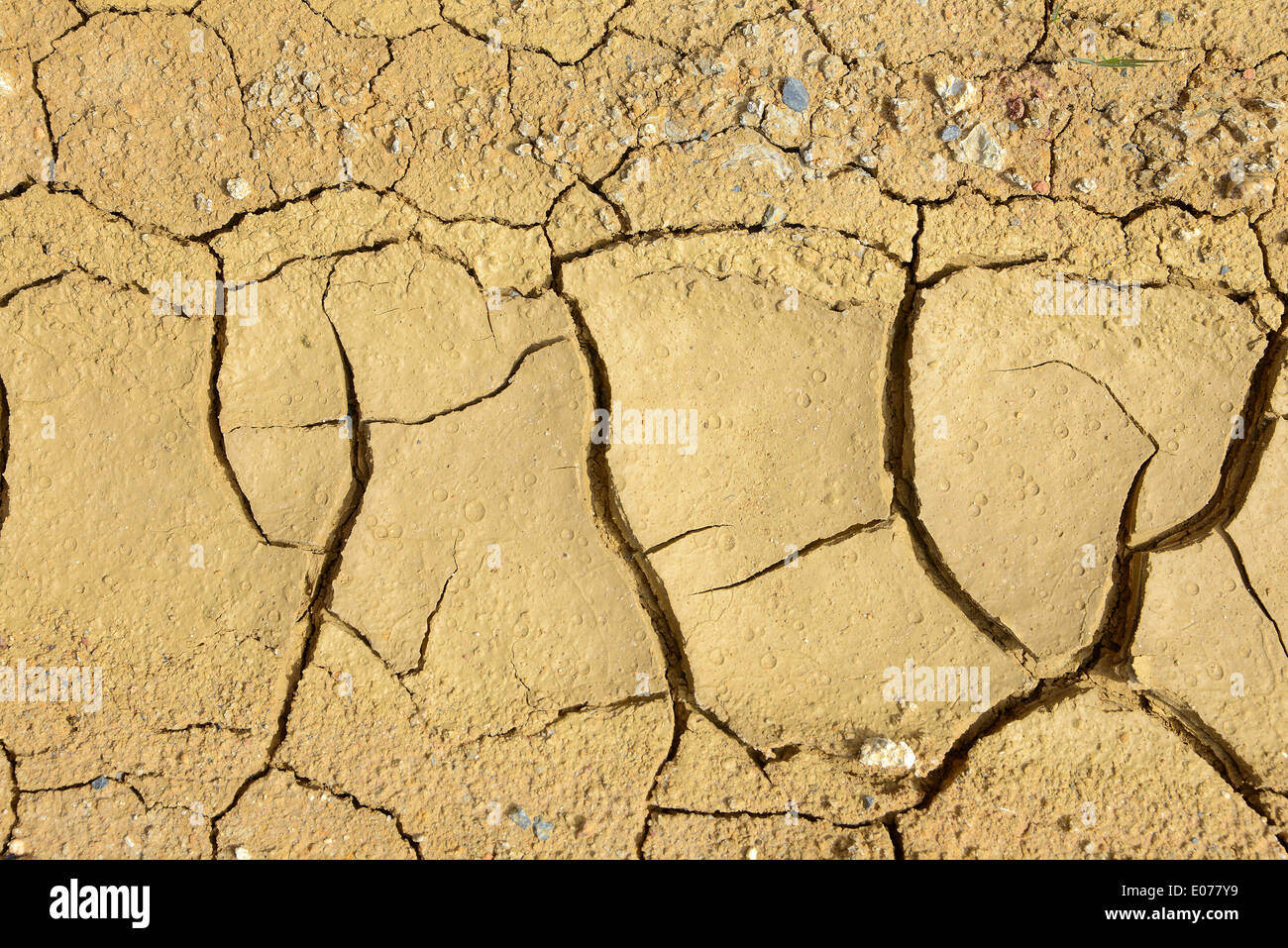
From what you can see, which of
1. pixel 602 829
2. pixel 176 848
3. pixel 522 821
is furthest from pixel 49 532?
pixel 602 829

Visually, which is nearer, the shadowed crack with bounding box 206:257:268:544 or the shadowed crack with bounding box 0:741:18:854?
the shadowed crack with bounding box 0:741:18:854

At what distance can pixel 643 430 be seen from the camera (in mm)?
2498

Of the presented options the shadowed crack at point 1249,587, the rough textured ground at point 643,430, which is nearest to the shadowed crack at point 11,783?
the rough textured ground at point 643,430

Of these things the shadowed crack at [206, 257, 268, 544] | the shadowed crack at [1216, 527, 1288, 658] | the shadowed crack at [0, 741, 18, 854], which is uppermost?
the shadowed crack at [206, 257, 268, 544]

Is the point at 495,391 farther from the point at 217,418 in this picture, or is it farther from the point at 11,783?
the point at 11,783

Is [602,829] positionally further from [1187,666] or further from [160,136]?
[160,136]

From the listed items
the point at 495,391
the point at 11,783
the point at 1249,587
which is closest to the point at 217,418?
the point at 495,391

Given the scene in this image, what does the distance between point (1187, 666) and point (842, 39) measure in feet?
6.92

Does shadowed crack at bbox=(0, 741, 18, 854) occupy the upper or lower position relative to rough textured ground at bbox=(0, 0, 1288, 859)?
lower

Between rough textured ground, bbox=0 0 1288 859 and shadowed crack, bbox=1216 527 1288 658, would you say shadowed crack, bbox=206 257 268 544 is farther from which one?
shadowed crack, bbox=1216 527 1288 658

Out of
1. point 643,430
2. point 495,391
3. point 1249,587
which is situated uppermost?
point 495,391

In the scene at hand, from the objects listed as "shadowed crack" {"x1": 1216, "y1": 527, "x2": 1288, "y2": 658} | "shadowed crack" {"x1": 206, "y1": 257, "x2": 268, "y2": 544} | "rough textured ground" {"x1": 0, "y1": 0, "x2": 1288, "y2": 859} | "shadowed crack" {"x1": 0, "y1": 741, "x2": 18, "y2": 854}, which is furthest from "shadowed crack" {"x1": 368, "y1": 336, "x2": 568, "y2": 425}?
"shadowed crack" {"x1": 1216, "y1": 527, "x2": 1288, "y2": 658}

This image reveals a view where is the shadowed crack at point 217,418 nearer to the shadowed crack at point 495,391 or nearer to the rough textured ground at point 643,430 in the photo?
the rough textured ground at point 643,430

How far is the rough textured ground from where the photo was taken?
2.43 meters
